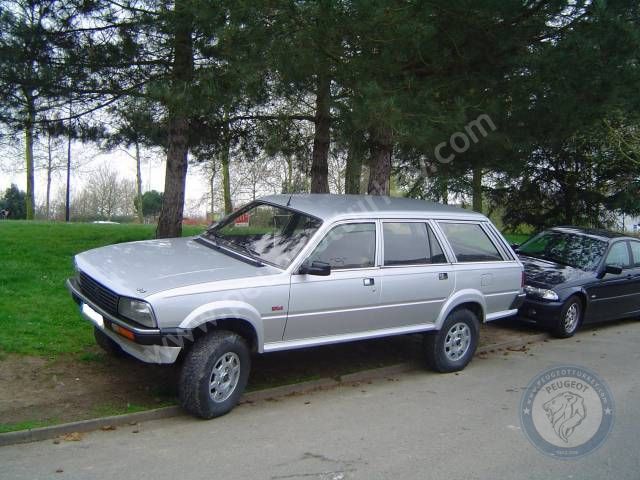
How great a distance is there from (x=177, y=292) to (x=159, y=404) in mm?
1210

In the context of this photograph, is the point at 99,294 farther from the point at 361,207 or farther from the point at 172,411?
the point at 361,207

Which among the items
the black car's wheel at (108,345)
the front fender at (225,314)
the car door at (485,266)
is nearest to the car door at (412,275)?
the car door at (485,266)

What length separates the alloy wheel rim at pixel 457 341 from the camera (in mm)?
6945

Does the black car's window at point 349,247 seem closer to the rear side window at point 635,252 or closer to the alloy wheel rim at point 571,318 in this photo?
the alloy wheel rim at point 571,318

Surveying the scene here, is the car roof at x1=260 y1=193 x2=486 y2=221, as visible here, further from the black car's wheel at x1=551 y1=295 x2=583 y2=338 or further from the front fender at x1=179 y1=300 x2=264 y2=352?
the black car's wheel at x1=551 y1=295 x2=583 y2=338

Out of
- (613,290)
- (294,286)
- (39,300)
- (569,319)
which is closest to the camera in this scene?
(294,286)

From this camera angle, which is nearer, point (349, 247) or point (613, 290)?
point (349, 247)

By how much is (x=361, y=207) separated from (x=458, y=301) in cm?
158

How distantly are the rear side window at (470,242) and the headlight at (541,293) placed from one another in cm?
190

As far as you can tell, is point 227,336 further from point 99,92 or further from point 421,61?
point 99,92

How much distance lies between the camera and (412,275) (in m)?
6.39

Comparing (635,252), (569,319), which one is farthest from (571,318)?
(635,252)

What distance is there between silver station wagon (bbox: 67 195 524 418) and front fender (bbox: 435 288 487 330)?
0.02 meters

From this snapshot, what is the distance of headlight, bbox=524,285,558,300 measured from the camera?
29.1ft
